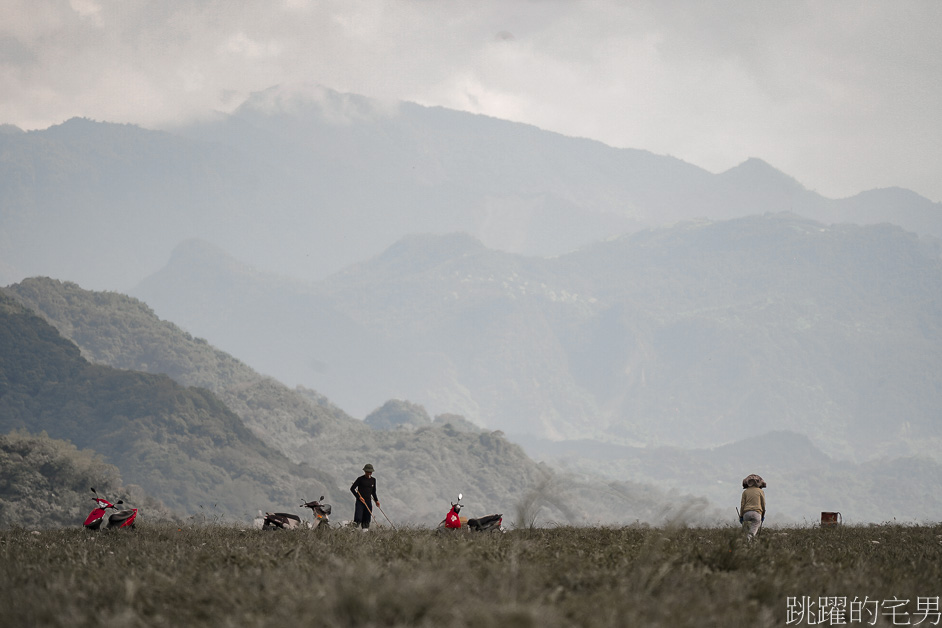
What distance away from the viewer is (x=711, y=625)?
6.93 metres

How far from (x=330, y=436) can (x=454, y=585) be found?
463 ft

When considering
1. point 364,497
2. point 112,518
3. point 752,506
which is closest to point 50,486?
point 112,518

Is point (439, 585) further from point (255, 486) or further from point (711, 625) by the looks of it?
point (255, 486)

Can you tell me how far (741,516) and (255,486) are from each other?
93986 mm

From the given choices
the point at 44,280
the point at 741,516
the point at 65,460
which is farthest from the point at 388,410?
the point at 741,516

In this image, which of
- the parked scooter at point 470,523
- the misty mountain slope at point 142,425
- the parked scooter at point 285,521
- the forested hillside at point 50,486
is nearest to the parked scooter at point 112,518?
the parked scooter at point 285,521

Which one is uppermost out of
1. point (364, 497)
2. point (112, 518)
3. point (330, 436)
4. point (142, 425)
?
point (330, 436)

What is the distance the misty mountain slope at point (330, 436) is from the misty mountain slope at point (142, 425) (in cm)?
1410

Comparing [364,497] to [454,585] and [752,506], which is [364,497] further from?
[454,585]

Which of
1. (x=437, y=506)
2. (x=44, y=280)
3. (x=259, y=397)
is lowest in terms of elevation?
(x=437, y=506)

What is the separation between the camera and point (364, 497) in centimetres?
1945

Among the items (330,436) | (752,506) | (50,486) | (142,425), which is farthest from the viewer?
(330,436)

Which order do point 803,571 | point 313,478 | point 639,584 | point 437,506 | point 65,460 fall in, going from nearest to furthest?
point 639,584 → point 803,571 → point 65,460 → point 313,478 → point 437,506

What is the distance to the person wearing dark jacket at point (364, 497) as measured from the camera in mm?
19406
